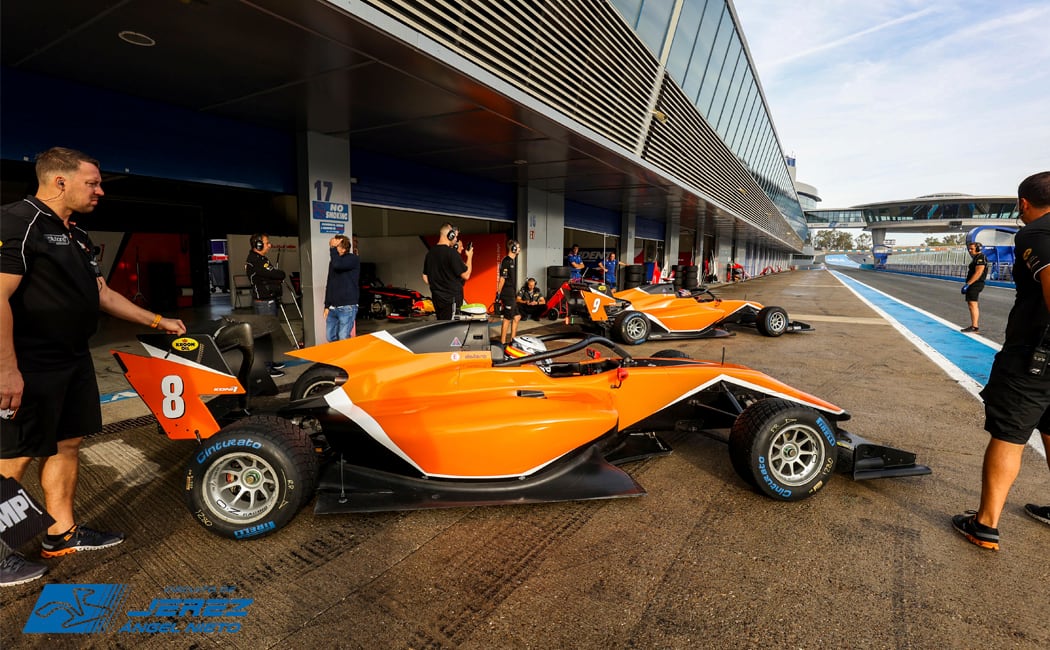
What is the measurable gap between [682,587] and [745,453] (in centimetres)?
102

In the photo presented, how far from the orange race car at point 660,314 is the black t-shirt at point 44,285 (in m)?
6.73

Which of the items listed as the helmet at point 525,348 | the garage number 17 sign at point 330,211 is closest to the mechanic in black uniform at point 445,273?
the garage number 17 sign at point 330,211

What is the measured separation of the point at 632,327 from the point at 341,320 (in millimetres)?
4507

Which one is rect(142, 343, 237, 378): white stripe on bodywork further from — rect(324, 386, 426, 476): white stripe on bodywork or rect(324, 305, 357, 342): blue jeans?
rect(324, 305, 357, 342): blue jeans

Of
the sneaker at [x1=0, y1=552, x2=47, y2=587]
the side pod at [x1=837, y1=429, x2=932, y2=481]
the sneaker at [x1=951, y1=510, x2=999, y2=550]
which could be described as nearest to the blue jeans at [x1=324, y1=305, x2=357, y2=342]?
the sneaker at [x1=0, y1=552, x2=47, y2=587]

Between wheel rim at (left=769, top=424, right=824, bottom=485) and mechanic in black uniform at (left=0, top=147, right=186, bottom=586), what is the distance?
3.47 m

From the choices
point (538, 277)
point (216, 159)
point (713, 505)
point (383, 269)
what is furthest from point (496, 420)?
point (383, 269)

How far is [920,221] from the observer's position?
327 ft

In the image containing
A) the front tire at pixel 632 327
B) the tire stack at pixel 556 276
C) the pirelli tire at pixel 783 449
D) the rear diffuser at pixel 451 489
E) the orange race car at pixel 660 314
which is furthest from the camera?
the tire stack at pixel 556 276

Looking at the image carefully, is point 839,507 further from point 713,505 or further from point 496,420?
point 496,420

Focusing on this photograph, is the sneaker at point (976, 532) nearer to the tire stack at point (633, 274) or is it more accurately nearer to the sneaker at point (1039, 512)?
the sneaker at point (1039, 512)

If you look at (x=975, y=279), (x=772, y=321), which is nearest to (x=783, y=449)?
(x=772, y=321)

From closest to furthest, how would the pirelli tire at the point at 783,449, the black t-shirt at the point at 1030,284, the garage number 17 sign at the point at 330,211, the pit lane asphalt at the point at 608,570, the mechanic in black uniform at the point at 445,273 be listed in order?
1. the pit lane asphalt at the point at 608,570
2. the black t-shirt at the point at 1030,284
3. the pirelli tire at the point at 783,449
4. the mechanic in black uniform at the point at 445,273
5. the garage number 17 sign at the point at 330,211

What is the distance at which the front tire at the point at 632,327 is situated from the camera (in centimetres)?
784
